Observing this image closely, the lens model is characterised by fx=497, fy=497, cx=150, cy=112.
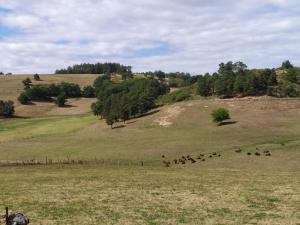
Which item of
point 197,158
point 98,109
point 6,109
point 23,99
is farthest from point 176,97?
point 197,158

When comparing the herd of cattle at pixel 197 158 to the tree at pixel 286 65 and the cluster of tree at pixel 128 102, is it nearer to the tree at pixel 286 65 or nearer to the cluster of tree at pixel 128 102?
the cluster of tree at pixel 128 102

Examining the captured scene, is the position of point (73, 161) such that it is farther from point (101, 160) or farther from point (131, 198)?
point (131, 198)

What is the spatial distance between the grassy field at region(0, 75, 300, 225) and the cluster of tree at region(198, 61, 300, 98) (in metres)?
6.31

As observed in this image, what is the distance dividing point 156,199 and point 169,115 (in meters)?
88.4

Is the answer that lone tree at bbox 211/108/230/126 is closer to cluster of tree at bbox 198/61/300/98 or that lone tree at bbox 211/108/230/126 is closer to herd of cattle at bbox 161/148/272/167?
cluster of tree at bbox 198/61/300/98

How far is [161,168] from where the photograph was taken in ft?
219

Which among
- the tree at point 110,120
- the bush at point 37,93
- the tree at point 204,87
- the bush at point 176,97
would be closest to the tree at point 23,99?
the bush at point 37,93

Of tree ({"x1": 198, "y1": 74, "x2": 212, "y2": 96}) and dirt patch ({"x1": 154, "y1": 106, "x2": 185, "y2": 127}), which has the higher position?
tree ({"x1": 198, "y1": 74, "x2": 212, "y2": 96})

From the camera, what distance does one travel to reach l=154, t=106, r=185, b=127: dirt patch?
11802cm

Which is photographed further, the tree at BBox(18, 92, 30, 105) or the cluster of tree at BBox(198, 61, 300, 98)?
the tree at BBox(18, 92, 30, 105)

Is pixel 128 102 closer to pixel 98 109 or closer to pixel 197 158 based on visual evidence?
pixel 98 109

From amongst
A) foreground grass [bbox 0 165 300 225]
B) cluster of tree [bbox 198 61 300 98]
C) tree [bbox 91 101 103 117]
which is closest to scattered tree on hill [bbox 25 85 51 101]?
tree [bbox 91 101 103 117]

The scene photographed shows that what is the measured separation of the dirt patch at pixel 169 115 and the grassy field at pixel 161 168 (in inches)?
10.3

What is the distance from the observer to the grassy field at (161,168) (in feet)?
104
